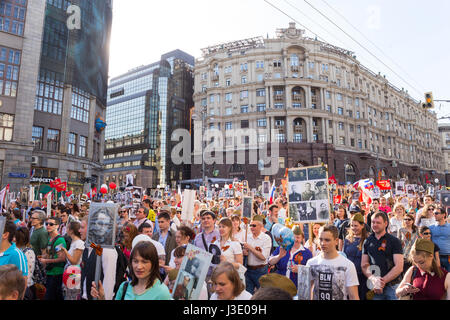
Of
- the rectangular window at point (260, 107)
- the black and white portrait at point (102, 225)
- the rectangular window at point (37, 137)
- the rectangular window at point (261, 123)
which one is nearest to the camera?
the black and white portrait at point (102, 225)

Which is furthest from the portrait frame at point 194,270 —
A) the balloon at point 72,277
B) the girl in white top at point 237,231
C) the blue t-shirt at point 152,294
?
the girl in white top at point 237,231

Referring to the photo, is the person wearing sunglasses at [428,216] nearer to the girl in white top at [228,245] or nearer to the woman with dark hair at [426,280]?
the woman with dark hair at [426,280]

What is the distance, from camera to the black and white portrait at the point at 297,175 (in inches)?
273

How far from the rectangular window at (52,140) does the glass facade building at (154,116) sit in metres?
44.9

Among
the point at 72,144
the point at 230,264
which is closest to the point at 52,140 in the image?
the point at 72,144

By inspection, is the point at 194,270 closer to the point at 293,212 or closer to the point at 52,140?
the point at 293,212

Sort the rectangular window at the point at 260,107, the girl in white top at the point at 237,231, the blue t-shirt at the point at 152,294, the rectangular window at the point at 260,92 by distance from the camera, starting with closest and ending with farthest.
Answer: the blue t-shirt at the point at 152,294 < the girl in white top at the point at 237,231 < the rectangular window at the point at 260,107 < the rectangular window at the point at 260,92

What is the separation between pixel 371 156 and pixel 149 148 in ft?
182

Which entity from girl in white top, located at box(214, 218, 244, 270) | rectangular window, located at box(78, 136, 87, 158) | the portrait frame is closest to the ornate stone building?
rectangular window, located at box(78, 136, 87, 158)

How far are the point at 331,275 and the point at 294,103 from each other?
57.5 meters

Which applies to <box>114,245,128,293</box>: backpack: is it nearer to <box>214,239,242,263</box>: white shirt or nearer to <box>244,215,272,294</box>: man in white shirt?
<box>214,239,242,263</box>: white shirt

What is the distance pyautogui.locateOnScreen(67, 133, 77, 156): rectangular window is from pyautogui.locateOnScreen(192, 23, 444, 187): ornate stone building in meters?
24.0

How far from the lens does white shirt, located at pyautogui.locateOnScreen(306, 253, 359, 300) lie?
145 inches

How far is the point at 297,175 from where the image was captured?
705 centimetres
